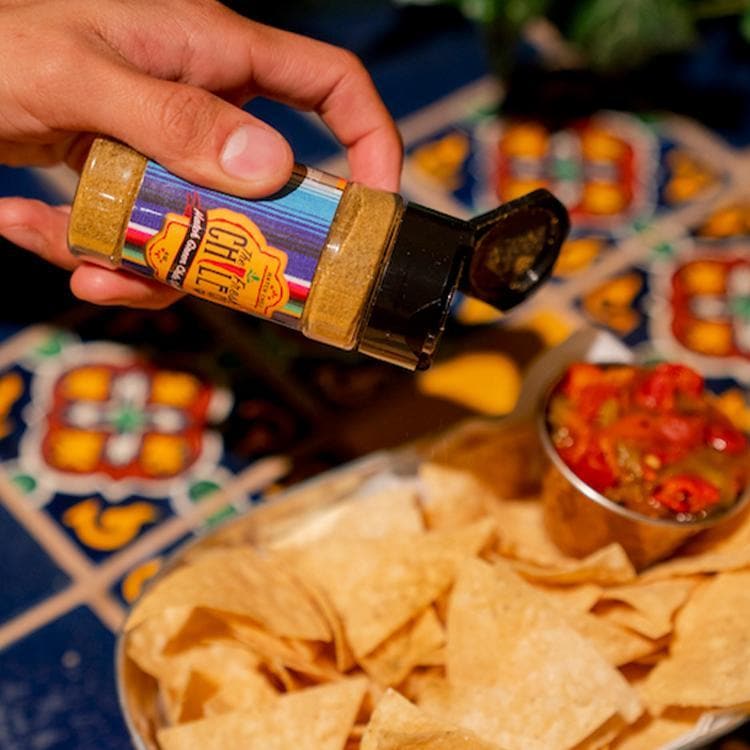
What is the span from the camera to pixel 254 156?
97cm

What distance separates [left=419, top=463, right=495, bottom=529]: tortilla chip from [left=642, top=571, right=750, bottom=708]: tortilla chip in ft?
0.88

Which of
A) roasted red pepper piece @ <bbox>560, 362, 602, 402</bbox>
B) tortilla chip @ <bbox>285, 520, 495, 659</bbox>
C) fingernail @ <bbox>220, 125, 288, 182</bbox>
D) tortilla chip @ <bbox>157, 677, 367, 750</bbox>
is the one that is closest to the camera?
fingernail @ <bbox>220, 125, 288, 182</bbox>

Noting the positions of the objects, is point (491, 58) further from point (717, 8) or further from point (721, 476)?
point (721, 476)

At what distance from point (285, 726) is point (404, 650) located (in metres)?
0.17

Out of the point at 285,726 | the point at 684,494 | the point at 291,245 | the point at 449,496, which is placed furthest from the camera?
the point at 449,496

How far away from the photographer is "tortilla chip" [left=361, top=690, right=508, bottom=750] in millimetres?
986

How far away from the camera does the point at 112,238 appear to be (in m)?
0.97

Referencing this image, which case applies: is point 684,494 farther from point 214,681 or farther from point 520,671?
point 214,681

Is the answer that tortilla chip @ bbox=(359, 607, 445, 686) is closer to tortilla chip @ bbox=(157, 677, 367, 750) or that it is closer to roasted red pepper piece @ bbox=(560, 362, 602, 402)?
tortilla chip @ bbox=(157, 677, 367, 750)

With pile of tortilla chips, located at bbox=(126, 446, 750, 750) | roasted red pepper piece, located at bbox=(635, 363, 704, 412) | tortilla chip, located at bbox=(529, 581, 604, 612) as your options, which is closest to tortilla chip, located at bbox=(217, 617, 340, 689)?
pile of tortilla chips, located at bbox=(126, 446, 750, 750)

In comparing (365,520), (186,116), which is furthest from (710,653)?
(186,116)

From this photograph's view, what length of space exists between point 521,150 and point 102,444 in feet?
2.98

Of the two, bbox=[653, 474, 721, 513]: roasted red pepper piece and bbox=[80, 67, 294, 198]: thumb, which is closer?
bbox=[80, 67, 294, 198]: thumb

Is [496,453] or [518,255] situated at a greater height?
[518,255]
